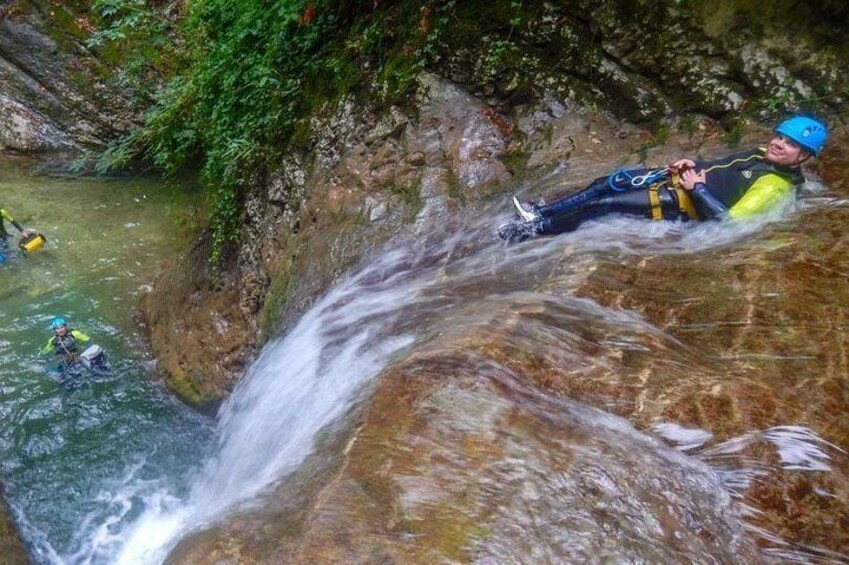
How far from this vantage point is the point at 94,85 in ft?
37.4

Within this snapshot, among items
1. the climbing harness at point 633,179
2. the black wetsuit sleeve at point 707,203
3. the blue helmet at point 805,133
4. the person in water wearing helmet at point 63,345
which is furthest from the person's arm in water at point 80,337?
the blue helmet at point 805,133

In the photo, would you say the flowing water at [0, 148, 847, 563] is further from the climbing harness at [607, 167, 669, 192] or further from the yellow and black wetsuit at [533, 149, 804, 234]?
the climbing harness at [607, 167, 669, 192]

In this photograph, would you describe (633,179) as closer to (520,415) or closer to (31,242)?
(520,415)

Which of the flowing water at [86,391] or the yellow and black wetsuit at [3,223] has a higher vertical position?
the yellow and black wetsuit at [3,223]

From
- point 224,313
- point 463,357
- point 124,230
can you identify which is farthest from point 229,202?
point 463,357

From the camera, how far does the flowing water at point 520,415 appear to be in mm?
2457

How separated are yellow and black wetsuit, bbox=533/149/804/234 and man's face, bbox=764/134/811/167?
1.9 inches

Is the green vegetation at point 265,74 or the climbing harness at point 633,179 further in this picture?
the green vegetation at point 265,74

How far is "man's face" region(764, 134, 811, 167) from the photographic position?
14.1 ft

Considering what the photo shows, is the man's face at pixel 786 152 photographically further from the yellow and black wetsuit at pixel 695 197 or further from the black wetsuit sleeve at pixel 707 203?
the black wetsuit sleeve at pixel 707 203

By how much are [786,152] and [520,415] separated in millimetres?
2896

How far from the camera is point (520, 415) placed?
271 cm

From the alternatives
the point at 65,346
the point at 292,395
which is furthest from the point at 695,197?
the point at 65,346

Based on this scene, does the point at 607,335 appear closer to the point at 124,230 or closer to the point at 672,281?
the point at 672,281
